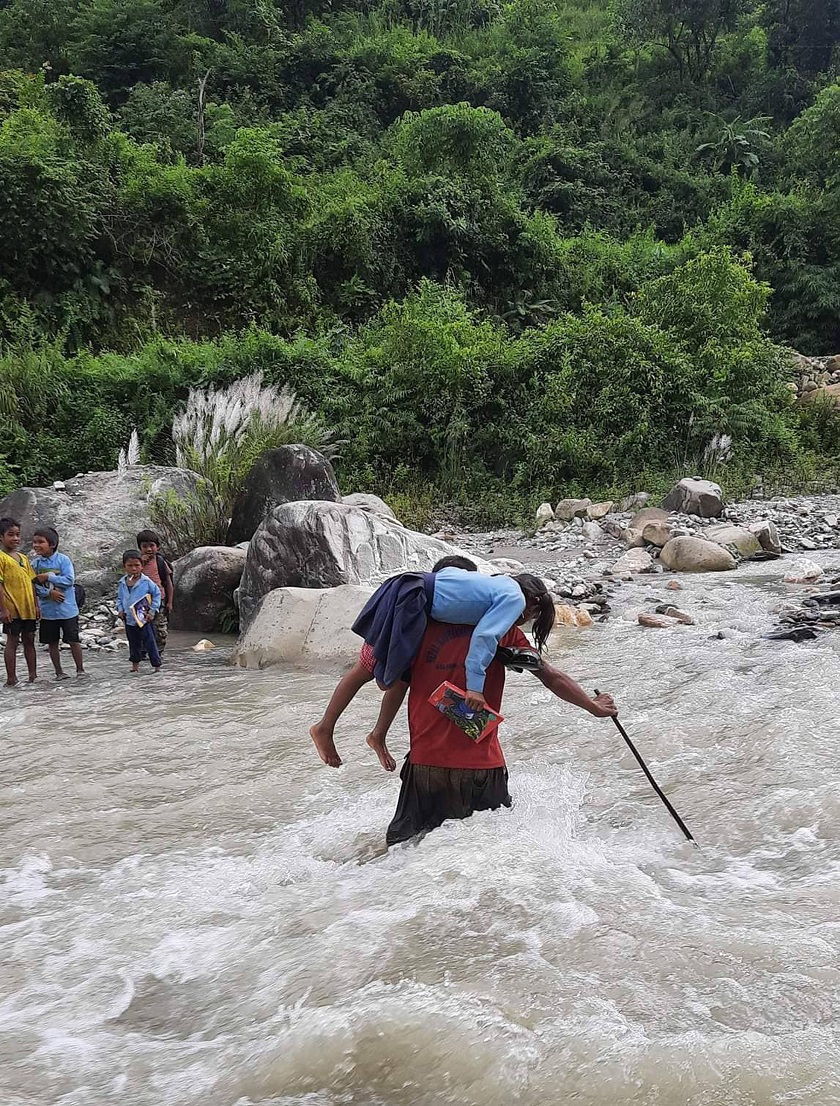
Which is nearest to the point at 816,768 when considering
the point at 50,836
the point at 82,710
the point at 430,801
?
the point at 430,801

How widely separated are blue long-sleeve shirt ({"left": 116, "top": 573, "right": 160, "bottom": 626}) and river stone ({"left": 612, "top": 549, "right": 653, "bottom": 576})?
5118 mm

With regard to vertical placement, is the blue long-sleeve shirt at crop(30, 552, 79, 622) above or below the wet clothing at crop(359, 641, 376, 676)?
below

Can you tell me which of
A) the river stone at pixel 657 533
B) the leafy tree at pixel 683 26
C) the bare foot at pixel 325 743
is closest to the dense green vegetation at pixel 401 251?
the leafy tree at pixel 683 26

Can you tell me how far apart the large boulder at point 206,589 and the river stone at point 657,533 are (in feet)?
17.2

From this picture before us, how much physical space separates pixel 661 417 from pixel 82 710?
12.5 m

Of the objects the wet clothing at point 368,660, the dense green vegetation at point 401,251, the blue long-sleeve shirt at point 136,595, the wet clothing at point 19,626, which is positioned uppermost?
the dense green vegetation at point 401,251

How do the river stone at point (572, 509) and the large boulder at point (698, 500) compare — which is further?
the river stone at point (572, 509)

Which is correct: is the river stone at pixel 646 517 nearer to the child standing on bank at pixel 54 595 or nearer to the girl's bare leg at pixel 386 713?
the child standing on bank at pixel 54 595

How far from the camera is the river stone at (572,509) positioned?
12805mm

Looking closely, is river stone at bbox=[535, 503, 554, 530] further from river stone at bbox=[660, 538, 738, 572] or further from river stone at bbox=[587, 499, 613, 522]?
river stone at bbox=[660, 538, 738, 572]

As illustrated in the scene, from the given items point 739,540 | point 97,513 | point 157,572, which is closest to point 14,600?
point 157,572

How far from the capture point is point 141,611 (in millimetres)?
6453

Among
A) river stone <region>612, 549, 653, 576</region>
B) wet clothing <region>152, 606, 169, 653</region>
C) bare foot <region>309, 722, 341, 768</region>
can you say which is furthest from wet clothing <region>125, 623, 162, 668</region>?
river stone <region>612, 549, 653, 576</region>

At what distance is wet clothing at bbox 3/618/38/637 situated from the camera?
6410mm
